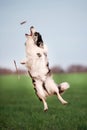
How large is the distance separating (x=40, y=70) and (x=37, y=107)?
390 mm

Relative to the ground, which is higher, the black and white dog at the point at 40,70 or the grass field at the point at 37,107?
the black and white dog at the point at 40,70

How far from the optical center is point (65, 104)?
173 inches

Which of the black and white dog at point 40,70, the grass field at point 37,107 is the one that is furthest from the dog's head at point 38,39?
the grass field at point 37,107

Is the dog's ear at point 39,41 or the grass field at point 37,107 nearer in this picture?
the grass field at point 37,107

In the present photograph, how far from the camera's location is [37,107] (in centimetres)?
442

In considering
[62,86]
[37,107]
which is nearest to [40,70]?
[62,86]

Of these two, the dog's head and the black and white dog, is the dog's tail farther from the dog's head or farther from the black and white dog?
the dog's head

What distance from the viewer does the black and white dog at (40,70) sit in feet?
14.1

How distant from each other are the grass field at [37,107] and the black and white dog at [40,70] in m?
0.08

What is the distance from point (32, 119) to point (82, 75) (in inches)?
31.2

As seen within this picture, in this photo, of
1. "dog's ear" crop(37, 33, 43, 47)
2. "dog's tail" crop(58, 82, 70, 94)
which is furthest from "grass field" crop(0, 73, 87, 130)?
"dog's ear" crop(37, 33, 43, 47)

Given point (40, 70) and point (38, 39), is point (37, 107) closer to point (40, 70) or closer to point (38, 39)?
point (40, 70)

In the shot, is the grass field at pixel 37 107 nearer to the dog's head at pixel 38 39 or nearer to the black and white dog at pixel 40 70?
the black and white dog at pixel 40 70

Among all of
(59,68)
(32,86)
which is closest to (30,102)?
(32,86)
